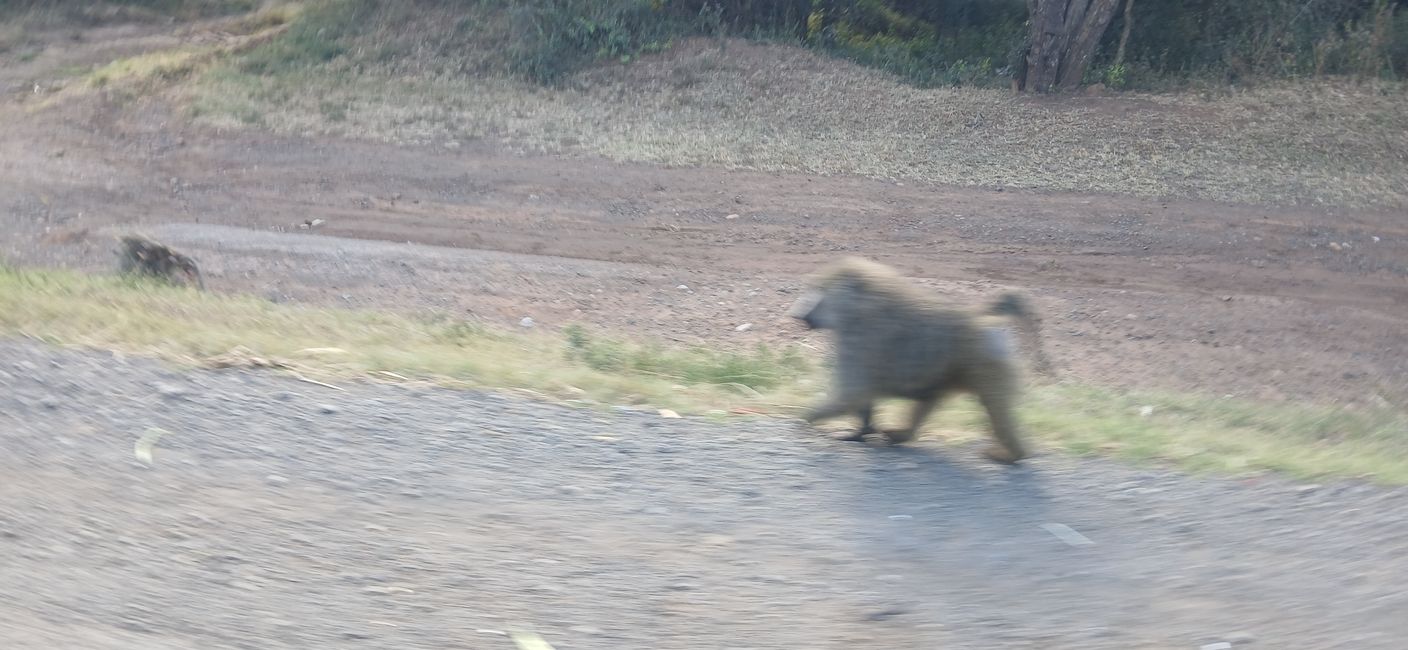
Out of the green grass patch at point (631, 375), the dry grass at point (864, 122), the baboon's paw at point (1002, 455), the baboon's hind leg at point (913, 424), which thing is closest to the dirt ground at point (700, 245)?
the dry grass at point (864, 122)

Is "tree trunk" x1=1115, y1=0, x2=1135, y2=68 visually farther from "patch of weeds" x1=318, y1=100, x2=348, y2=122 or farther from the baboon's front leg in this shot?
the baboon's front leg

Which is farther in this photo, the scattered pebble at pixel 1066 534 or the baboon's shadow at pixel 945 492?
the baboon's shadow at pixel 945 492

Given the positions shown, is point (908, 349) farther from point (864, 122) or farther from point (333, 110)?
point (333, 110)

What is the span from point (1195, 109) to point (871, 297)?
14.8 metres

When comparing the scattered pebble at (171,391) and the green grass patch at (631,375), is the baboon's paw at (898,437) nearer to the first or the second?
the green grass patch at (631,375)

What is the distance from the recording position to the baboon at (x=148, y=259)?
9.95m

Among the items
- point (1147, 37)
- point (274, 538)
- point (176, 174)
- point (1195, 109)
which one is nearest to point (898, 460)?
point (274, 538)

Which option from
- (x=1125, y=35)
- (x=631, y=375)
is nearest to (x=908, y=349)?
(x=631, y=375)

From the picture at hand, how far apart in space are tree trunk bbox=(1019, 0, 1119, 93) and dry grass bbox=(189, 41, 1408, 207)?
687 mm

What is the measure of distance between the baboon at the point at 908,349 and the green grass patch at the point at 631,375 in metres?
0.45

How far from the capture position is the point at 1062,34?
19.8 m

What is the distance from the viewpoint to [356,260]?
12.7 metres

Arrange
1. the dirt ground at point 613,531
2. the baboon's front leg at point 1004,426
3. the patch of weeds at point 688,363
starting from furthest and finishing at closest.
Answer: the patch of weeds at point 688,363, the baboon's front leg at point 1004,426, the dirt ground at point 613,531

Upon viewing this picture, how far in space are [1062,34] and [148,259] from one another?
1454 centimetres
